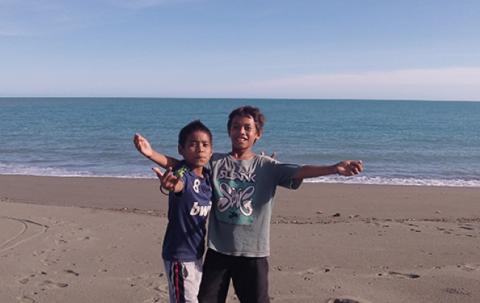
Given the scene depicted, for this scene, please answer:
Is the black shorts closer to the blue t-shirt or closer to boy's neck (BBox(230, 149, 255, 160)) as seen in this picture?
the blue t-shirt

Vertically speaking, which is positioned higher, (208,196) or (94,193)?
(208,196)

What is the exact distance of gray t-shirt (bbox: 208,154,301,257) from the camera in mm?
3014

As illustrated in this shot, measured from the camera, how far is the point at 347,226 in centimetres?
788

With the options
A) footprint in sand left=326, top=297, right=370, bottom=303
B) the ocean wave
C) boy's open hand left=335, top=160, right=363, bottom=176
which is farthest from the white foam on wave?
boy's open hand left=335, top=160, right=363, bottom=176

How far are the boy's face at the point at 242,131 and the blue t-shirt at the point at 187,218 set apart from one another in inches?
14.2

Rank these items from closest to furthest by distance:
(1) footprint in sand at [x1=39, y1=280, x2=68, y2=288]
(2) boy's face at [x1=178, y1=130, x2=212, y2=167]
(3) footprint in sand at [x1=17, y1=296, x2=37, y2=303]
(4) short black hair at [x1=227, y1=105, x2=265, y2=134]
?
(2) boy's face at [x1=178, y1=130, x2=212, y2=167] → (4) short black hair at [x1=227, y1=105, x2=265, y2=134] → (3) footprint in sand at [x1=17, y1=296, x2=37, y2=303] → (1) footprint in sand at [x1=39, y1=280, x2=68, y2=288]

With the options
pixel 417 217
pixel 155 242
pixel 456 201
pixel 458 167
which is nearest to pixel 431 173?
pixel 458 167

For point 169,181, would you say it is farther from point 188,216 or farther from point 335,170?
point 335,170

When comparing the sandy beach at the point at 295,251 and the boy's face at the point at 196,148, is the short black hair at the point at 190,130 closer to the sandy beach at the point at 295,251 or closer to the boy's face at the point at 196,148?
the boy's face at the point at 196,148

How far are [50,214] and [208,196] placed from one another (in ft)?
21.4

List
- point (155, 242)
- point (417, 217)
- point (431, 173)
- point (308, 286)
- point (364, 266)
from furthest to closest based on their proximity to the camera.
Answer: point (431, 173) → point (417, 217) → point (155, 242) → point (364, 266) → point (308, 286)

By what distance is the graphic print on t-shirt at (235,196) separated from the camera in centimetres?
301

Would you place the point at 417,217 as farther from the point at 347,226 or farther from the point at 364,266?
the point at 364,266

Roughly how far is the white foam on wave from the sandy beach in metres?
3.24
